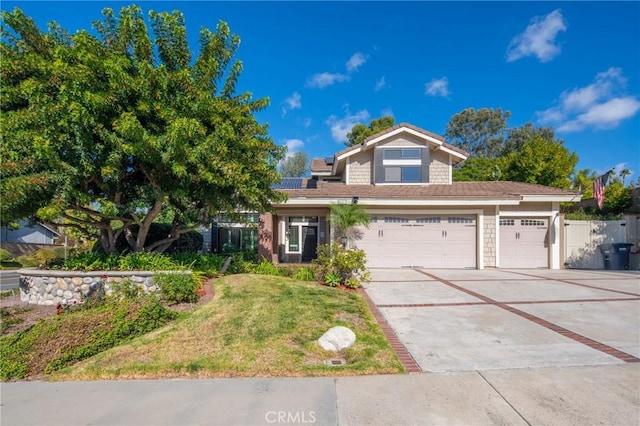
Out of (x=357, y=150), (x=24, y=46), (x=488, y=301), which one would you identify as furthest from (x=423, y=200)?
(x=24, y=46)

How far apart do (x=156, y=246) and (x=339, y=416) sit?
8968 mm

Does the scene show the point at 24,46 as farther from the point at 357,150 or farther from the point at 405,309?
the point at 357,150

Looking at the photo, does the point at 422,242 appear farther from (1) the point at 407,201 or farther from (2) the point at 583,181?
(2) the point at 583,181

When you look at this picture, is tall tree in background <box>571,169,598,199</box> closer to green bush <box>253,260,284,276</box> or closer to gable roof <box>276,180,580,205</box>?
gable roof <box>276,180,580,205</box>

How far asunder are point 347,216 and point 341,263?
418cm

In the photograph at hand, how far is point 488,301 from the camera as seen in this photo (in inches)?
303

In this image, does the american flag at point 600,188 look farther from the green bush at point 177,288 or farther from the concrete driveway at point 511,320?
the green bush at point 177,288

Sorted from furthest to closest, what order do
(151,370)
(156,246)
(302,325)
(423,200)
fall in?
(423,200), (156,246), (302,325), (151,370)

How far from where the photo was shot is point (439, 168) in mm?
16141

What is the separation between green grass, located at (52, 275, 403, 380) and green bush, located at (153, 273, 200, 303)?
619 millimetres

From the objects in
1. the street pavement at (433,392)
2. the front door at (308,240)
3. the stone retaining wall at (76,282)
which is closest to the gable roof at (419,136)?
the front door at (308,240)

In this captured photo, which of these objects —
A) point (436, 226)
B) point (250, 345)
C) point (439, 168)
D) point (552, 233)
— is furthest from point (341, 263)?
point (552, 233)

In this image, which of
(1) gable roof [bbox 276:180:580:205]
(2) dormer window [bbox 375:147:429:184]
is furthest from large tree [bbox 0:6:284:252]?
(2) dormer window [bbox 375:147:429:184]

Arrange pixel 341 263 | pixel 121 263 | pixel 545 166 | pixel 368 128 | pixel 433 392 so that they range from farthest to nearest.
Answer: pixel 368 128, pixel 545 166, pixel 341 263, pixel 121 263, pixel 433 392
